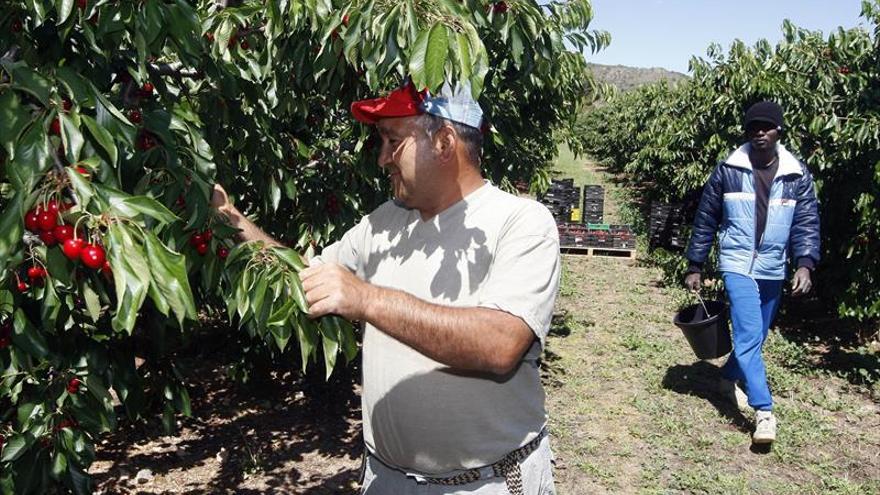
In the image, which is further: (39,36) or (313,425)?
(313,425)

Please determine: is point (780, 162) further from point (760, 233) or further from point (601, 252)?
point (601, 252)

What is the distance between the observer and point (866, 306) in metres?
6.00

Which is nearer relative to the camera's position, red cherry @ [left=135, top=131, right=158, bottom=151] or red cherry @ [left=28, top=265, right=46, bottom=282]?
red cherry @ [left=28, top=265, right=46, bottom=282]

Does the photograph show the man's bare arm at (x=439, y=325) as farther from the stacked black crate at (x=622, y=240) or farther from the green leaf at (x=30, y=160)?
the stacked black crate at (x=622, y=240)

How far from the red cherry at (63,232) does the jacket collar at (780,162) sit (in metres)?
4.05

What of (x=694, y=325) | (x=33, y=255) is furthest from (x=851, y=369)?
(x=33, y=255)

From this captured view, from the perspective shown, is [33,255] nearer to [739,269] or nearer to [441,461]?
[441,461]

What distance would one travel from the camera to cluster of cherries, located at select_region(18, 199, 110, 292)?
1.20 m

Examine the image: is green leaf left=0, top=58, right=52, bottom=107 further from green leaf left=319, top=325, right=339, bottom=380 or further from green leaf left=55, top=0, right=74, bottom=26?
green leaf left=319, top=325, right=339, bottom=380

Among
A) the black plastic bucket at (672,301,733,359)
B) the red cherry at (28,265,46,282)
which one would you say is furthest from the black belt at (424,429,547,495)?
the black plastic bucket at (672,301,733,359)

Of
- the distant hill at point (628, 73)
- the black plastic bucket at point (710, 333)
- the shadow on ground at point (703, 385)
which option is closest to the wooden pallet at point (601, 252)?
the shadow on ground at point (703, 385)

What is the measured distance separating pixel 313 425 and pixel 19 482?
3.34 metres

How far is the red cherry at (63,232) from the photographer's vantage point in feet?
4.01

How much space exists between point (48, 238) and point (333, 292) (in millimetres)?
554
